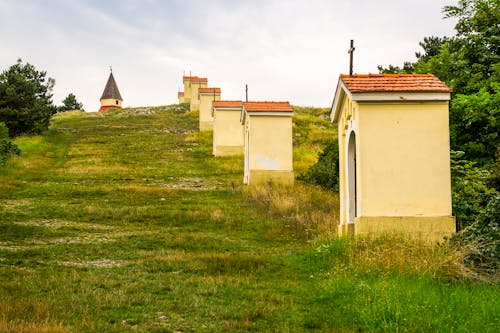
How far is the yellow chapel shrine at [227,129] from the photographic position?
114 feet

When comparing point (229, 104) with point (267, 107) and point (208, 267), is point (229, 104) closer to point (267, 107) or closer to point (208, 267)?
point (267, 107)

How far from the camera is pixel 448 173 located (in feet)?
38.2

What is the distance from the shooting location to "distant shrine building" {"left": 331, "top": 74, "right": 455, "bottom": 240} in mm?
11555

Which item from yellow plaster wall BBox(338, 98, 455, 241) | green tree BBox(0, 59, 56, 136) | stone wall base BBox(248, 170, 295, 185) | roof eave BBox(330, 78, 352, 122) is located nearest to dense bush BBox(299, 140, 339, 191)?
stone wall base BBox(248, 170, 295, 185)

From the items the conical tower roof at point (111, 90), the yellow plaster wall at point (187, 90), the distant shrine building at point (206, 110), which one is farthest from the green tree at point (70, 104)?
the distant shrine building at point (206, 110)

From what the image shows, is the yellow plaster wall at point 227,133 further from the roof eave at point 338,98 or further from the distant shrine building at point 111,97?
the distant shrine building at point 111,97

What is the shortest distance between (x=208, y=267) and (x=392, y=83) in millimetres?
5355

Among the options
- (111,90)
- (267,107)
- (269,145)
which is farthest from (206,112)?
(111,90)

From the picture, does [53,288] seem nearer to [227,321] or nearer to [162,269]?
[162,269]

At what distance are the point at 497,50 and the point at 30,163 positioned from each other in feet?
67.0

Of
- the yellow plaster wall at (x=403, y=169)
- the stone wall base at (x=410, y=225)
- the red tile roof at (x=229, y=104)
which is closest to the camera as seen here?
the stone wall base at (x=410, y=225)

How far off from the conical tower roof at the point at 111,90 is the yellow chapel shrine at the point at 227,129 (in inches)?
2152

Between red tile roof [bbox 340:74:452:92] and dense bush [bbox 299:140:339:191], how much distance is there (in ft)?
28.2

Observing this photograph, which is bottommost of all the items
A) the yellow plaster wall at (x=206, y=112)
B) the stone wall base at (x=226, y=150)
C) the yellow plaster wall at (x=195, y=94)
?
the stone wall base at (x=226, y=150)
